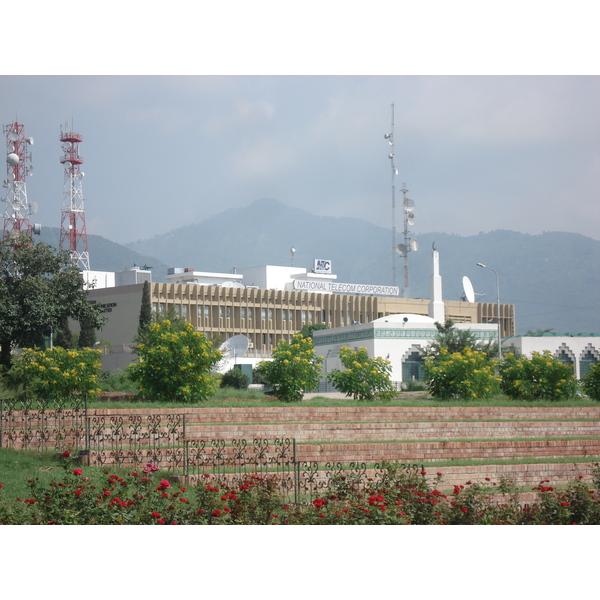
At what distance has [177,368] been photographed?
74.8 feet

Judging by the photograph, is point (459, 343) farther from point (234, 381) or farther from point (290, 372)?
point (290, 372)

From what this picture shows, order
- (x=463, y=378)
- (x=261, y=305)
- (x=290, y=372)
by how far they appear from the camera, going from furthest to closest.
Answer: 1. (x=261, y=305)
2. (x=463, y=378)
3. (x=290, y=372)

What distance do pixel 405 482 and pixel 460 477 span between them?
4.10 meters

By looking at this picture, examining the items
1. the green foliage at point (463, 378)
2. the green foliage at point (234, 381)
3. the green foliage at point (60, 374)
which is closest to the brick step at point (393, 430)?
the green foliage at point (60, 374)

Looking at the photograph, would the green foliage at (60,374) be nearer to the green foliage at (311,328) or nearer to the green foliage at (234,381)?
the green foliage at (234,381)

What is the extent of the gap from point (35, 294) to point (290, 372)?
14108mm

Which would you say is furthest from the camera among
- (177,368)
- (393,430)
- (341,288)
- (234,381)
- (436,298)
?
(341,288)

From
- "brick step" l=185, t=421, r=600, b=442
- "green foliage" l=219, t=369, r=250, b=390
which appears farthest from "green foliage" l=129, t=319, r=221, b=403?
"green foliage" l=219, t=369, r=250, b=390

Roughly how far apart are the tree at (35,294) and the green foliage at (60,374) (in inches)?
503

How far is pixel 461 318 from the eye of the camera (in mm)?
90875

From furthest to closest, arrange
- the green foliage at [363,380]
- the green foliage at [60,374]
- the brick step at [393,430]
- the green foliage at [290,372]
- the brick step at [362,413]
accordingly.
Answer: the green foliage at [363,380] < the green foliage at [290,372] < the green foliage at [60,374] < the brick step at [362,413] < the brick step at [393,430]

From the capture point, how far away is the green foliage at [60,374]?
21781 millimetres

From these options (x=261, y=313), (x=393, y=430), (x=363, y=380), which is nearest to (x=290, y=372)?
(x=363, y=380)

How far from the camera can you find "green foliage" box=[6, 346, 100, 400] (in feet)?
71.5
